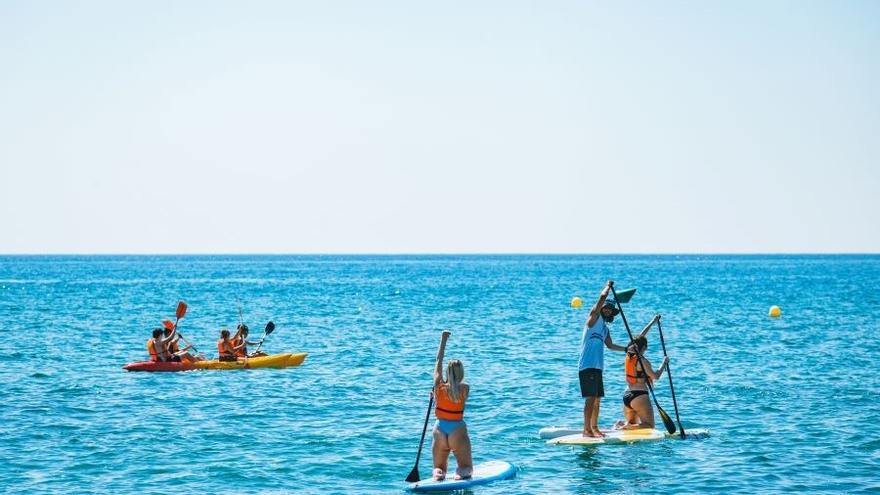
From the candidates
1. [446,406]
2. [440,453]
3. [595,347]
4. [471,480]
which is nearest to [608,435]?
[595,347]

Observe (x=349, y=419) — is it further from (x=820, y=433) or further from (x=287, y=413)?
(x=820, y=433)

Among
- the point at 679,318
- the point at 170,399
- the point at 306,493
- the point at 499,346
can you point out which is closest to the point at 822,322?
the point at 679,318

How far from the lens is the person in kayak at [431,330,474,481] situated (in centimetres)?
1354

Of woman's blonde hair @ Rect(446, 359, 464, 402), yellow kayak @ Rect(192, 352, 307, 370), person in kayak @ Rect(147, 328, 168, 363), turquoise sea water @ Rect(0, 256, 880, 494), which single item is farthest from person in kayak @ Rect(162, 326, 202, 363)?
woman's blonde hair @ Rect(446, 359, 464, 402)

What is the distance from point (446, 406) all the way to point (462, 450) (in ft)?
2.40

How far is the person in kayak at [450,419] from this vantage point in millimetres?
13539

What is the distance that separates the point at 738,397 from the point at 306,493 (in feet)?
37.5

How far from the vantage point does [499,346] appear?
116 feet

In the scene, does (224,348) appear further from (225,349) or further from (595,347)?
(595,347)

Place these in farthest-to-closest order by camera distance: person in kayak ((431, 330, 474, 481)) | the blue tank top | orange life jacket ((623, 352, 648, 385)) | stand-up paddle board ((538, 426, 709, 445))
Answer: orange life jacket ((623, 352, 648, 385)), stand-up paddle board ((538, 426, 709, 445)), the blue tank top, person in kayak ((431, 330, 474, 481))

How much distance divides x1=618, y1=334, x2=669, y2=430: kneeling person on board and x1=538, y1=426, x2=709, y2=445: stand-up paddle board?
29cm

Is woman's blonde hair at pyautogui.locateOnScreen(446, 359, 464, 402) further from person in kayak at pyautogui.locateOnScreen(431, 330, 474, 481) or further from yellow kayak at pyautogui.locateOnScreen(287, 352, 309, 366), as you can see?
yellow kayak at pyautogui.locateOnScreen(287, 352, 309, 366)

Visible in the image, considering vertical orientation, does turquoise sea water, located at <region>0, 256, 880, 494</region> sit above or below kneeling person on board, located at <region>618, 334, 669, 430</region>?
below

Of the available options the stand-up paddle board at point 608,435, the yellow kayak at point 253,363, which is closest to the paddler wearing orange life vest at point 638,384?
the stand-up paddle board at point 608,435
